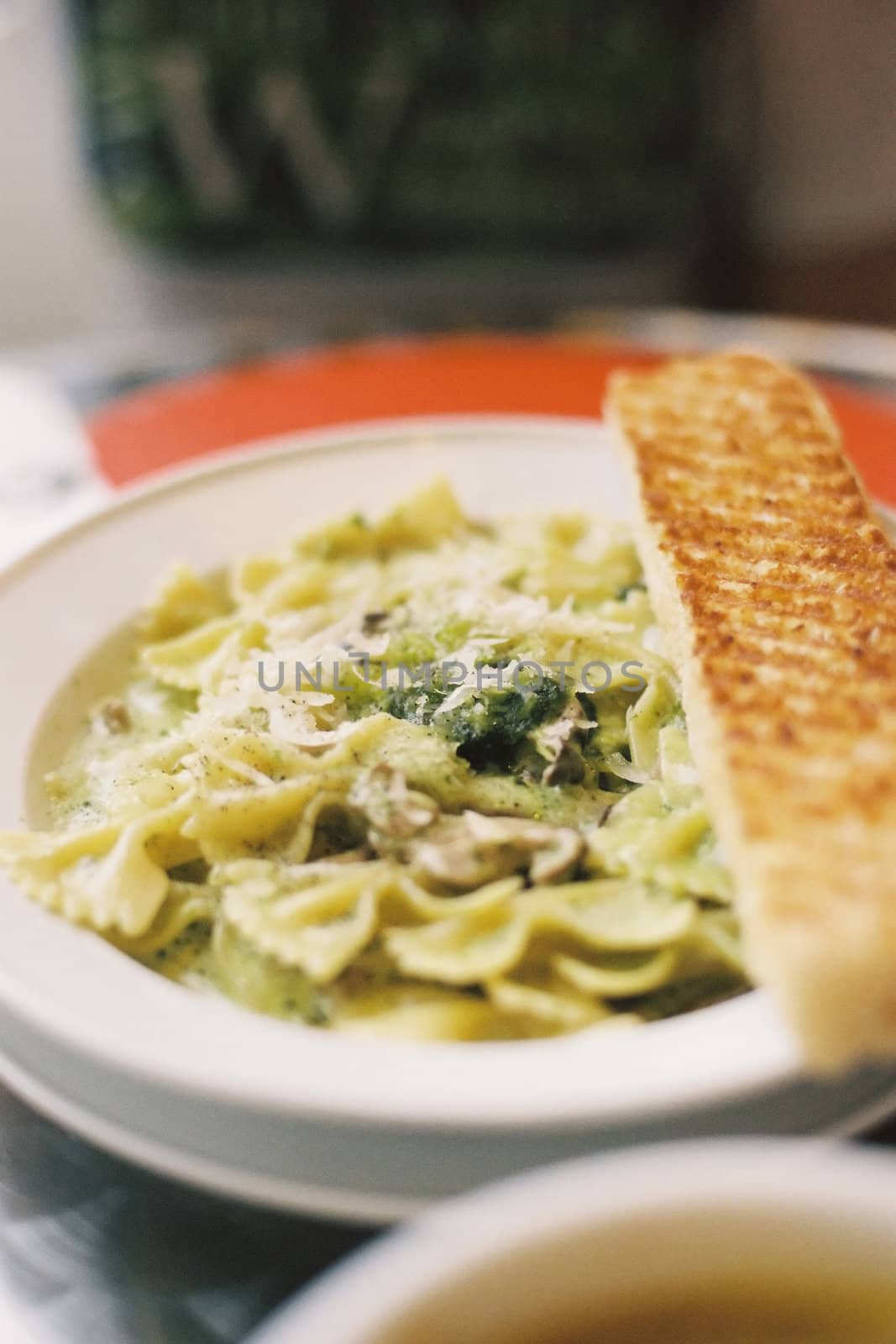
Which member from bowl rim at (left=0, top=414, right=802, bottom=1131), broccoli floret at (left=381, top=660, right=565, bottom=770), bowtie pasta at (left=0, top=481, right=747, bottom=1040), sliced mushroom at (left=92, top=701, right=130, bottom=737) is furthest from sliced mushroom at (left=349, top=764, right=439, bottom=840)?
sliced mushroom at (left=92, top=701, right=130, bottom=737)

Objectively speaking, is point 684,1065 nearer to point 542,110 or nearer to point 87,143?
point 542,110

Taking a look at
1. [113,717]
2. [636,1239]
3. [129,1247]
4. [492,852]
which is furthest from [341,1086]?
[113,717]

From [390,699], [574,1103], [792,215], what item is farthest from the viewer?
[792,215]

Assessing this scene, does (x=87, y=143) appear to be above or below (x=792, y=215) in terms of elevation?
above

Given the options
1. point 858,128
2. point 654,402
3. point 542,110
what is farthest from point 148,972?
point 858,128

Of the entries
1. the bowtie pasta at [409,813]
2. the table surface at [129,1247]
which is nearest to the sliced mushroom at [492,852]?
the bowtie pasta at [409,813]

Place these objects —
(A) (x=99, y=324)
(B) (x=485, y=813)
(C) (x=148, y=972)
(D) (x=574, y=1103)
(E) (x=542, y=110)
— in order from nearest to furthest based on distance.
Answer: (D) (x=574, y=1103), (C) (x=148, y=972), (B) (x=485, y=813), (E) (x=542, y=110), (A) (x=99, y=324)
